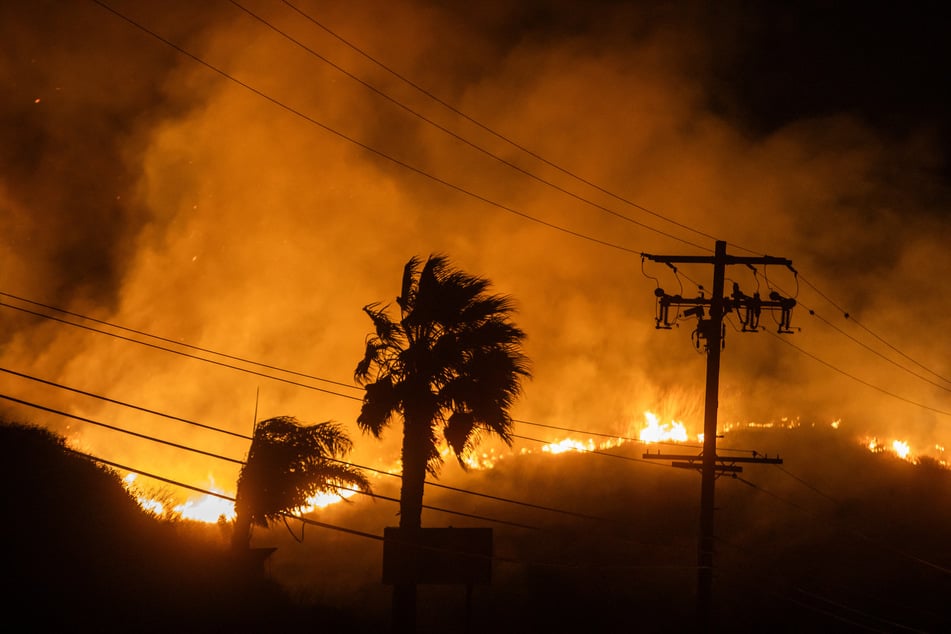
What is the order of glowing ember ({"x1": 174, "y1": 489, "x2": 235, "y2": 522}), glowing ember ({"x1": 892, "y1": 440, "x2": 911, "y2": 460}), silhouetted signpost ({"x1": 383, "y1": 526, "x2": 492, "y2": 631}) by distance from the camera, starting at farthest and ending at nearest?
glowing ember ({"x1": 892, "y1": 440, "x2": 911, "y2": 460}) < glowing ember ({"x1": 174, "y1": 489, "x2": 235, "y2": 522}) < silhouetted signpost ({"x1": 383, "y1": 526, "x2": 492, "y2": 631})

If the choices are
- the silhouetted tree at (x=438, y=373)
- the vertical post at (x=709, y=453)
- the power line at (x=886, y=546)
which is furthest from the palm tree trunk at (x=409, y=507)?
the power line at (x=886, y=546)

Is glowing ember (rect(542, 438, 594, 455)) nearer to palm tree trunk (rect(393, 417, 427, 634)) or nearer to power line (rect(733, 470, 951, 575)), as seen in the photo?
power line (rect(733, 470, 951, 575))

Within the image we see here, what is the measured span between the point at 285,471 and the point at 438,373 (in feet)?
21.0

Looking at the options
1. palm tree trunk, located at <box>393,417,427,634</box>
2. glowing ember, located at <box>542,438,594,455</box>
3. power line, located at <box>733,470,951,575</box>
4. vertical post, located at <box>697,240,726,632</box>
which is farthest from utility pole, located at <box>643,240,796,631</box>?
glowing ember, located at <box>542,438,594,455</box>

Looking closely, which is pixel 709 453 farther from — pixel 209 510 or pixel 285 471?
pixel 209 510

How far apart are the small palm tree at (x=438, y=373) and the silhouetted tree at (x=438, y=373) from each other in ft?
0.09

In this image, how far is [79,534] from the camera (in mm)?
19516

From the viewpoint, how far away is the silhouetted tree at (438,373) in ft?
75.2

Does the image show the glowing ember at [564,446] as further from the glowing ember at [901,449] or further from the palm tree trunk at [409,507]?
the palm tree trunk at [409,507]

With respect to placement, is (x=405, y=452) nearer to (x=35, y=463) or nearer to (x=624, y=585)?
(x=35, y=463)

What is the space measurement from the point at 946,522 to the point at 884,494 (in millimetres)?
6091

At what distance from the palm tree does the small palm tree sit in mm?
3627

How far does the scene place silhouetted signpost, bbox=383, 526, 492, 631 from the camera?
70.5ft

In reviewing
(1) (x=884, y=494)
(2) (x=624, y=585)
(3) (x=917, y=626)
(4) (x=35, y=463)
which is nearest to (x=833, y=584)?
(3) (x=917, y=626)
